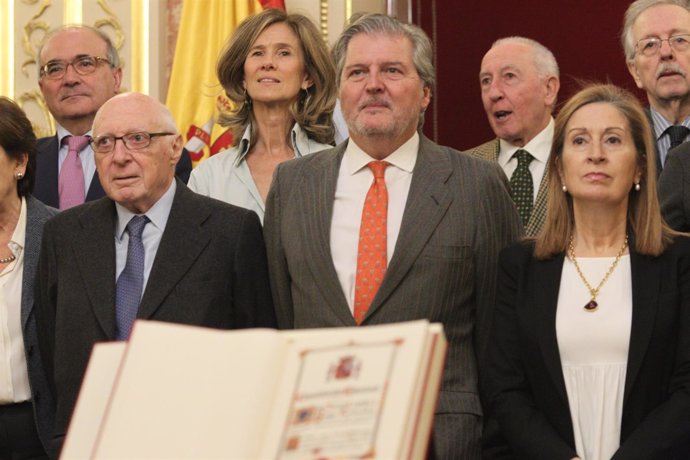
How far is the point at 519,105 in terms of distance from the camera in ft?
14.5

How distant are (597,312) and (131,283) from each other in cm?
126

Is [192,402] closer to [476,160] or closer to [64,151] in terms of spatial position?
[476,160]

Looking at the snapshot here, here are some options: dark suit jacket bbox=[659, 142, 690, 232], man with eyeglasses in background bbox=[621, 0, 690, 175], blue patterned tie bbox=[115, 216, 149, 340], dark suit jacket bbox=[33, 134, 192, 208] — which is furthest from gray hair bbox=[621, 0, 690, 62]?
blue patterned tie bbox=[115, 216, 149, 340]

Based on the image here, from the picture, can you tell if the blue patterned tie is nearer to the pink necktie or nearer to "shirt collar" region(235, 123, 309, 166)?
"shirt collar" region(235, 123, 309, 166)

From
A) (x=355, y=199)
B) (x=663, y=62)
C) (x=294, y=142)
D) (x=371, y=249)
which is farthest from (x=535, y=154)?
(x=371, y=249)

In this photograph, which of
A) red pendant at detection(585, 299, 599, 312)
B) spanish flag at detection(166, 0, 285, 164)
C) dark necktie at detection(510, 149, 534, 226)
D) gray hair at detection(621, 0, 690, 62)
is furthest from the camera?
spanish flag at detection(166, 0, 285, 164)

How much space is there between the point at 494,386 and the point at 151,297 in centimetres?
94

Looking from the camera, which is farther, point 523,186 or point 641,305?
point 523,186

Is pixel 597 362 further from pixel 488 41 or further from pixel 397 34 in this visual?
pixel 488 41

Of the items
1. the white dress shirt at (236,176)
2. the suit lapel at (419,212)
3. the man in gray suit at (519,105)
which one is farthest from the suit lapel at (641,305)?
the white dress shirt at (236,176)

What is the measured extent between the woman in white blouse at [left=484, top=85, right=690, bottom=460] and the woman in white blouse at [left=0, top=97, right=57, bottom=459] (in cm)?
130

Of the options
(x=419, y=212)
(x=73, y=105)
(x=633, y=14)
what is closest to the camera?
(x=419, y=212)

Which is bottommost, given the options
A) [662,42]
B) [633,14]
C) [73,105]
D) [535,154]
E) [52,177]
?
[52,177]

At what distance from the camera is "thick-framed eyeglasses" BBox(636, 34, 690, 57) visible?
418 cm
